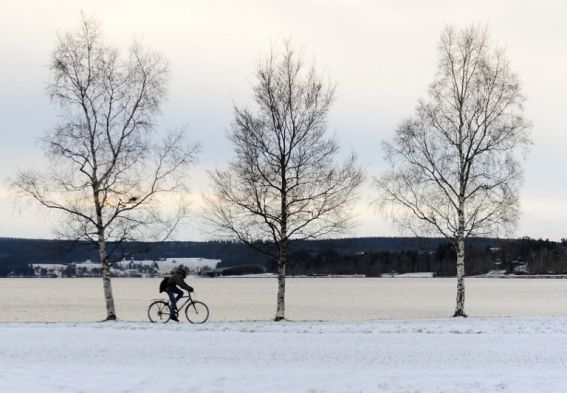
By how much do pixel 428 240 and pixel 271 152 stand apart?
7.49 meters

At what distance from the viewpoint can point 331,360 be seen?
52.5 feet

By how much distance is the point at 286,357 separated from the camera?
16.5 m

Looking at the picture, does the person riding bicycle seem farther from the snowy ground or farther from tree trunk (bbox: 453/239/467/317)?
tree trunk (bbox: 453/239/467/317)

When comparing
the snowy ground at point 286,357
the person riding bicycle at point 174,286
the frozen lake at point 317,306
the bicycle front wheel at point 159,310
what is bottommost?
the frozen lake at point 317,306

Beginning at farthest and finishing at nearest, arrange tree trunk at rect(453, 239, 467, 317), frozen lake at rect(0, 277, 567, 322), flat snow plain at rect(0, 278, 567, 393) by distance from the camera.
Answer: frozen lake at rect(0, 277, 567, 322) < tree trunk at rect(453, 239, 467, 317) < flat snow plain at rect(0, 278, 567, 393)

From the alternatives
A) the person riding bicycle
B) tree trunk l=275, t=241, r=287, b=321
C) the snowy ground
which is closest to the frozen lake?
tree trunk l=275, t=241, r=287, b=321

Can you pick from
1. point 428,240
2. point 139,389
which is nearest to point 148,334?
point 139,389

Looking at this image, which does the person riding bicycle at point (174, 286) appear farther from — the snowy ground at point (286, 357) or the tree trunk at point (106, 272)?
the tree trunk at point (106, 272)

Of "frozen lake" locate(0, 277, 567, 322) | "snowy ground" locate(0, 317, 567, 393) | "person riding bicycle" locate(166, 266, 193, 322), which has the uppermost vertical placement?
"person riding bicycle" locate(166, 266, 193, 322)

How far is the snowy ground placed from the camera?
12.9 metres

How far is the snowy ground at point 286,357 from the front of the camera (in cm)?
1292

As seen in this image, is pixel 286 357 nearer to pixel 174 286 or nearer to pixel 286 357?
pixel 286 357

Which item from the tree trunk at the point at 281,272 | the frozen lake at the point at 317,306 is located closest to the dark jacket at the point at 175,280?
the tree trunk at the point at 281,272

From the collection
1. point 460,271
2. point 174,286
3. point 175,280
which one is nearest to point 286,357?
point 175,280
